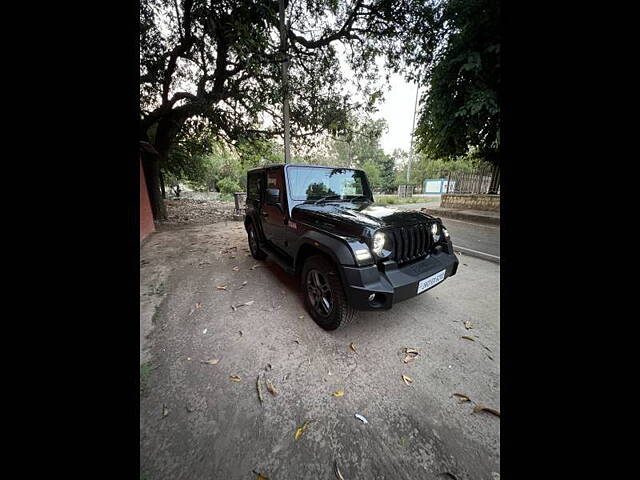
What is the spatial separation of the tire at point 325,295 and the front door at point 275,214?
35.7 inches

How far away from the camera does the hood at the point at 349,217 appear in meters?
2.30

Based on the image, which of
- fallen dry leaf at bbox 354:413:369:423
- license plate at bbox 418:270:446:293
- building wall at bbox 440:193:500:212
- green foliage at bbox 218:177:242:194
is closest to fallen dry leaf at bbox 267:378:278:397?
fallen dry leaf at bbox 354:413:369:423

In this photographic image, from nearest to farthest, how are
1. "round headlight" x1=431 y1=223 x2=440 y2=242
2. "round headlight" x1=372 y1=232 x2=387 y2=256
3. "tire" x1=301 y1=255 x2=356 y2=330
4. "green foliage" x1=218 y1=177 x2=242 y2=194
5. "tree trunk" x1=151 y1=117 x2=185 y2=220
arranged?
"round headlight" x1=372 y1=232 x2=387 y2=256 < "tire" x1=301 y1=255 x2=356 y2=330 < "round headlight" x1=431 y1=223 x2=440 y2=242 < "tree trunk" x1=151 y1=117 x2=185 y2=220 < "green foliage" x1=218 y1=177 x2=242 y2=194

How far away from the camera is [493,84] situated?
216 inches

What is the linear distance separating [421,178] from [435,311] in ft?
99.2

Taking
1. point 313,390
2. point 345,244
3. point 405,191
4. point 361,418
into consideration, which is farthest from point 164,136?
point 405,191

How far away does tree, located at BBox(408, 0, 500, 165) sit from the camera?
16.3 ft

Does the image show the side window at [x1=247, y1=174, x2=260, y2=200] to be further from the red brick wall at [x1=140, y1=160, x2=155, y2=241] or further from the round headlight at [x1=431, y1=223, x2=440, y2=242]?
the red brick wall at [x1=140, y1=160, x2=155, y2=241]

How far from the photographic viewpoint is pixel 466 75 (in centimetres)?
557

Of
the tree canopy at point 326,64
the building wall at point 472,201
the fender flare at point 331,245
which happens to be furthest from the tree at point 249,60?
the building wall at point 472,201

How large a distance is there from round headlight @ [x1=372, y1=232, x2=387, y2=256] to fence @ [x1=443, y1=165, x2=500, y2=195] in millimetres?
9445

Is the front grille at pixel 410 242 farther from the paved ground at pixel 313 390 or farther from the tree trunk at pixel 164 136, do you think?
the tree trunk at pixel 164 136

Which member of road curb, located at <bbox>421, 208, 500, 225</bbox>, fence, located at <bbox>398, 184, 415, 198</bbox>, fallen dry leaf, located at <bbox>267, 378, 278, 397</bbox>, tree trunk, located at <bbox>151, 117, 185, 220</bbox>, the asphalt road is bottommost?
fallen dry leaf, located at <bbox>267, 378, 278, 397</bbox>
